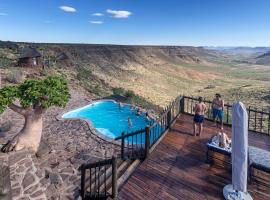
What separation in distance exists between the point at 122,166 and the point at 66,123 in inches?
312

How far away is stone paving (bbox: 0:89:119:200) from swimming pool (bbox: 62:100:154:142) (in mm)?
3415

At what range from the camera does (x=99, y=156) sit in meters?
9.78

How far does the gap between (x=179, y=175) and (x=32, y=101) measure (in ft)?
19.3

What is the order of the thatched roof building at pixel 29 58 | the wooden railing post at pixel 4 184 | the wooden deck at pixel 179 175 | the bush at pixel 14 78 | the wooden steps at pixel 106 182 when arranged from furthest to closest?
the thatched roof building at pixel 29 58
the bush at pixel 14 78
the wooden steps at pixel 106 182
the wooden deck at pixel 179 175
the wooden railing post at pixel 4 184

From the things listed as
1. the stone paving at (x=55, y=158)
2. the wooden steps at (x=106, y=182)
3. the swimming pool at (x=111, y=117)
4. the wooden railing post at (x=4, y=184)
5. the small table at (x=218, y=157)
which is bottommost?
the swimming pool at (x=111, y=117)

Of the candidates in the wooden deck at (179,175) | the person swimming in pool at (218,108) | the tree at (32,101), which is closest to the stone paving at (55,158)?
the tree at (32,101)

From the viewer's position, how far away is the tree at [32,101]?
8.05m

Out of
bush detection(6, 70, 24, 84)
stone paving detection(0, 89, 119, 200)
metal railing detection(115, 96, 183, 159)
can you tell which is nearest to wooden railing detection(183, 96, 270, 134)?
metal railing detection(115, 96, 183, 159)

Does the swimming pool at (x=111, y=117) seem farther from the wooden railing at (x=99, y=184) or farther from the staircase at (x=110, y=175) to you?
the wooden railing at (x=99, y=184)

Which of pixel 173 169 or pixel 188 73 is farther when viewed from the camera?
pixel 188 73

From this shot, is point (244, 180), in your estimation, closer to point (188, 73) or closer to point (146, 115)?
point (146, 115)

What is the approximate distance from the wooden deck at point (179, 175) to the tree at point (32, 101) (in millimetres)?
4313

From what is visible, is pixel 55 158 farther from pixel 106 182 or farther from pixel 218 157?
pixel 218 157

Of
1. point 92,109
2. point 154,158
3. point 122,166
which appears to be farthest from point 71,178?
point 92,109
